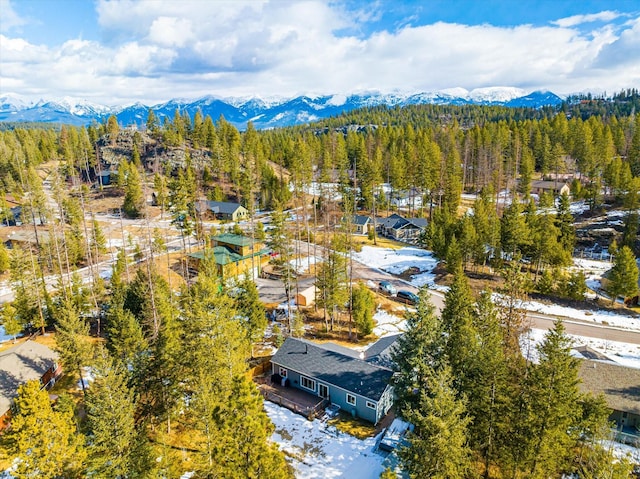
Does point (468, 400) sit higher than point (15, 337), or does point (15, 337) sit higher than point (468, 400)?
point (468, 400)

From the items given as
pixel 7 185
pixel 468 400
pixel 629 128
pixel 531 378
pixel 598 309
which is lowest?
pixel 598 309

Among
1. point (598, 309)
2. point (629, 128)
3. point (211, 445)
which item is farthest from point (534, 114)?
point (211, 445)

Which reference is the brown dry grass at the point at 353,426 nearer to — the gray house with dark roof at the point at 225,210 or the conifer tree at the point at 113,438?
the conifer tree at the point at 113,438

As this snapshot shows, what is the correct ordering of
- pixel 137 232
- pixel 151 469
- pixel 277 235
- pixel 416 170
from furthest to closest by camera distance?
pixel 416 170 → pixel 137 232 → pixel 277 235 → pixel 151 469

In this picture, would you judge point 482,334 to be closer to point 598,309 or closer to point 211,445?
point 211,445

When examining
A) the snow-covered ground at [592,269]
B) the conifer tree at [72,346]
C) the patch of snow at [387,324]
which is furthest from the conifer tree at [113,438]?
the snow-covered ground at [592,269]

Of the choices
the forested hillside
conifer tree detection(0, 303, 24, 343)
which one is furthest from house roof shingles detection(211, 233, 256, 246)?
conifer tree detection(0, 303, 24, 343)

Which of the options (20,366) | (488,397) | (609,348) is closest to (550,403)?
(488,397)

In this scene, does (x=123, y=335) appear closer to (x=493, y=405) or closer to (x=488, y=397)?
(x=488, y=397)
